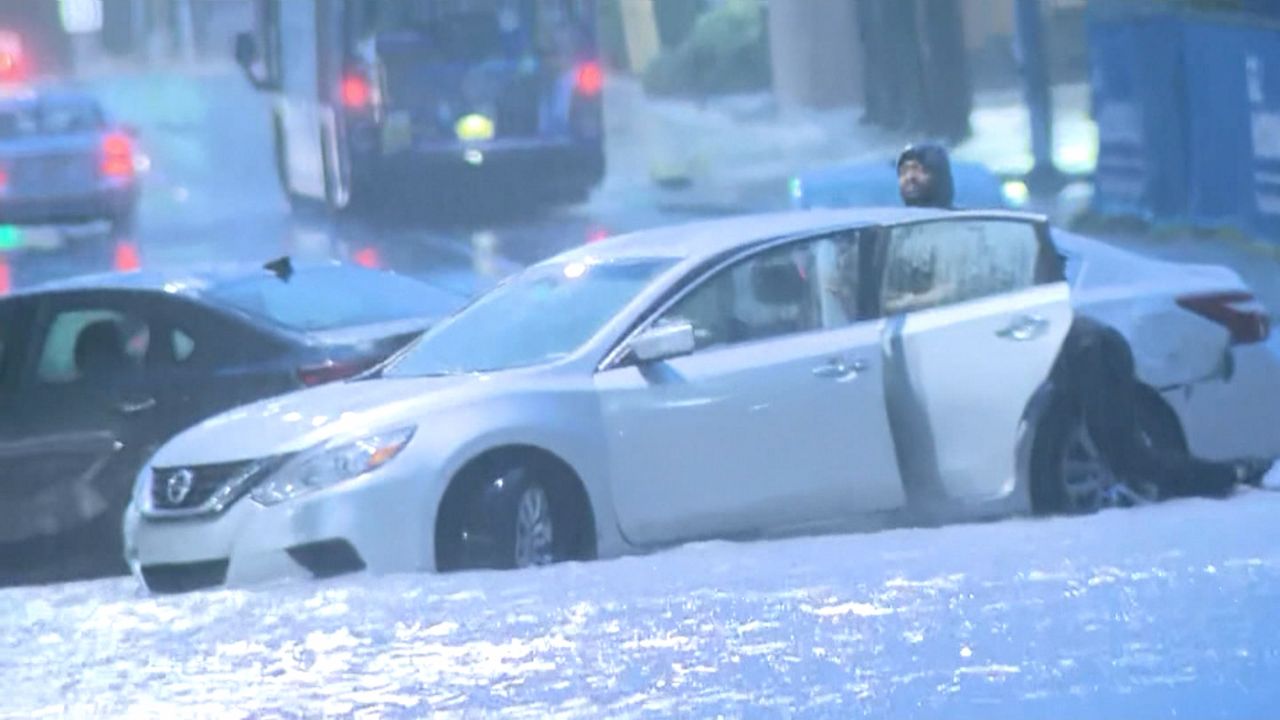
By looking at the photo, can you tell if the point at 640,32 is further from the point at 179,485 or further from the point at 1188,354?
the point at 179,485

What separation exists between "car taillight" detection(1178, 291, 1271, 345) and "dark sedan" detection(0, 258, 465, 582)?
3062 mm

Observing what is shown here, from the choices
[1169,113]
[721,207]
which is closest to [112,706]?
[1169,113]

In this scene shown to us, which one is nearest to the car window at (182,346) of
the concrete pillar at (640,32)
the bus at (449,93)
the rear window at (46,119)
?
the bus at (449,93)

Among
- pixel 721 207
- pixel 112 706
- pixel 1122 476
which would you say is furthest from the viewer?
pixel 721 207

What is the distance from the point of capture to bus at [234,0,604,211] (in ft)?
80.8

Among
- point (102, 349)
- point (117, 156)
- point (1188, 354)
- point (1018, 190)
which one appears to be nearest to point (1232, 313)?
point (1188, 354)

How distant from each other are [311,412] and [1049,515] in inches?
103

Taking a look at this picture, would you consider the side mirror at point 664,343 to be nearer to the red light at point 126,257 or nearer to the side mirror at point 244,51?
the red light at point 126,257

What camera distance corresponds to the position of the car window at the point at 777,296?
9.45 m

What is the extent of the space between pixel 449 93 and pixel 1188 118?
22.2 feet

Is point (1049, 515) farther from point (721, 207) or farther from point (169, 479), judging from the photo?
point (721, 207)

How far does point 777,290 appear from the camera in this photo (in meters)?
9.59

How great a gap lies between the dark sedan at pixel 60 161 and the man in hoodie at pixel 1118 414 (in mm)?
18463

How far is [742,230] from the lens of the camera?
9844mm
